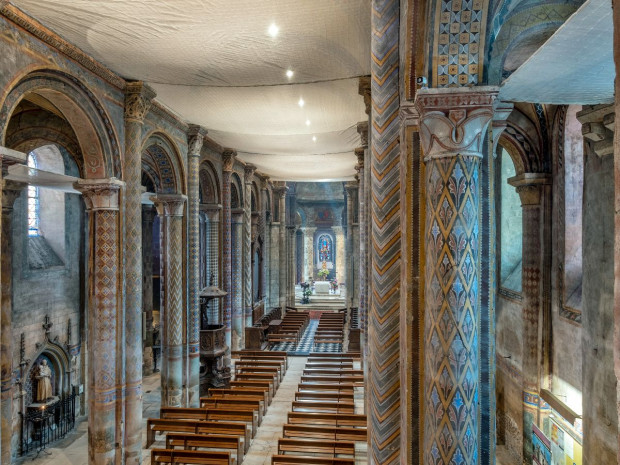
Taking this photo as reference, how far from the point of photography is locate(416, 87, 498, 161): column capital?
3709 millimetres

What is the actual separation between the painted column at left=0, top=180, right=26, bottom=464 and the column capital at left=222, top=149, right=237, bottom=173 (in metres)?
6.88

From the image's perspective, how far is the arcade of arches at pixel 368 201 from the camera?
147 inches

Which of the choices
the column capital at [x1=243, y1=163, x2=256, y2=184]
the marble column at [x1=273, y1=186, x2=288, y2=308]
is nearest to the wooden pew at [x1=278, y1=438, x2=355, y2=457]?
the column capital at [x1=243, y1=163, x2=256, y2=184]

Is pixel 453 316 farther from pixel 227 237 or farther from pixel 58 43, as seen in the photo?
pixel 227 237

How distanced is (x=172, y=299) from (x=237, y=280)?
19.5 ft

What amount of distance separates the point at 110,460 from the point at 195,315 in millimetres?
4812

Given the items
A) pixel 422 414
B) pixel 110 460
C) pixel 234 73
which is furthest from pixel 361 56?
pixel 110 460

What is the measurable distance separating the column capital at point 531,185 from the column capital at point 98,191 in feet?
27.2

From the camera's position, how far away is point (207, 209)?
53.4 feet

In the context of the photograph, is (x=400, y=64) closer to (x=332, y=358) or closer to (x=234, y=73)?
(x=234, y=73)

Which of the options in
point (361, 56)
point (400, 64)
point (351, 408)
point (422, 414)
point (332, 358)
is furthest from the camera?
point (332, 358)

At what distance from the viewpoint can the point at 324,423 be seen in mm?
10102

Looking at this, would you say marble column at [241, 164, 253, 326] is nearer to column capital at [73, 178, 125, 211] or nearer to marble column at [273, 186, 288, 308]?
marble column at [273, 186, 288, 308]

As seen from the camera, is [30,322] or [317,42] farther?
[30,322]
